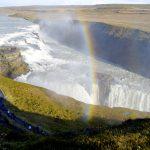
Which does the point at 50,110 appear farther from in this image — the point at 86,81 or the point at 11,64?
the point at 86,81

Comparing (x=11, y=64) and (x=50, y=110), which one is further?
(x=11, y=64)

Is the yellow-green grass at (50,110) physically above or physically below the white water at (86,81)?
above

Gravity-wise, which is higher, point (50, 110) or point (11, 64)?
point (50, 110)

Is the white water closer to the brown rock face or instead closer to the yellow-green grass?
the brown rock face

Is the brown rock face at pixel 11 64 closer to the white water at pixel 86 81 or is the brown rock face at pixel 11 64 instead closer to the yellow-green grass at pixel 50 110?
the white water at pixel 86 81

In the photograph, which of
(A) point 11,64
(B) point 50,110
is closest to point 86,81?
(A) point 11,64

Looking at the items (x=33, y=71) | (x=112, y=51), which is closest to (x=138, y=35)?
(x=112, y=51)

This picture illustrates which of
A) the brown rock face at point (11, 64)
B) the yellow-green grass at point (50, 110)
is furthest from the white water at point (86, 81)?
the yellow-green grass at point (50, 110)
